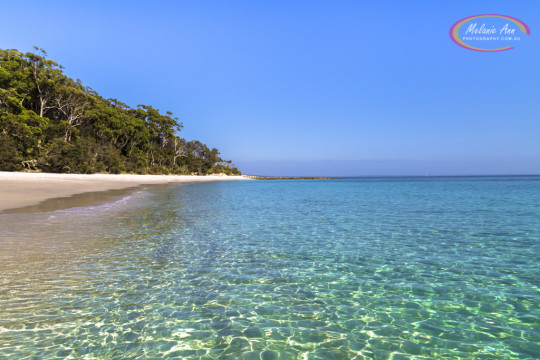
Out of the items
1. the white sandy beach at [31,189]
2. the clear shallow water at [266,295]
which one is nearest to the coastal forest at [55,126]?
the white sandy beach at [31,189]

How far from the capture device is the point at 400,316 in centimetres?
541

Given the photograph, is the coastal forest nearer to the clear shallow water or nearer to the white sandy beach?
the white sandy beach

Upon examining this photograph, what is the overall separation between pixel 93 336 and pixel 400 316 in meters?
5.39

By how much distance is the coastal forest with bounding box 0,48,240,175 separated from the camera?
5078cm

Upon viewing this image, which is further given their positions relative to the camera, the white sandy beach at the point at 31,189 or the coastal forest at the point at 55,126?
the coastal forest at the point at 55,126

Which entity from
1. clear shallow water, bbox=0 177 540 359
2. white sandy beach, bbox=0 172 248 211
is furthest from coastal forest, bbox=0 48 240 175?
clear shallow water, bbox=0 177 540 359

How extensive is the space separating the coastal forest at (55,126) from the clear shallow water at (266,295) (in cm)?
5151

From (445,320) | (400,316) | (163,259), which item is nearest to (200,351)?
(400,316)

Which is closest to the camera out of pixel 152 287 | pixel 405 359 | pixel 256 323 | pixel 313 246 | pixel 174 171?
pixel 405 359

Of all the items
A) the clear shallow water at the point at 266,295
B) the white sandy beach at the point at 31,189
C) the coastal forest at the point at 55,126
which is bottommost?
the clear shallow water at the point at 266,295

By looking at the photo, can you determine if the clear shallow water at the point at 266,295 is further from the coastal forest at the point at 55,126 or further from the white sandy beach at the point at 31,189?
the coastal forest at the point at 55,126

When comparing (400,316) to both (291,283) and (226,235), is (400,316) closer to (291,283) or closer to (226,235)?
(291,283)

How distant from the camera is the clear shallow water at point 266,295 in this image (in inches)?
176

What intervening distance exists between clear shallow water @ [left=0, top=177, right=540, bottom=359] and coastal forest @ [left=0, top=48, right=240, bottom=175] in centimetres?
5151
